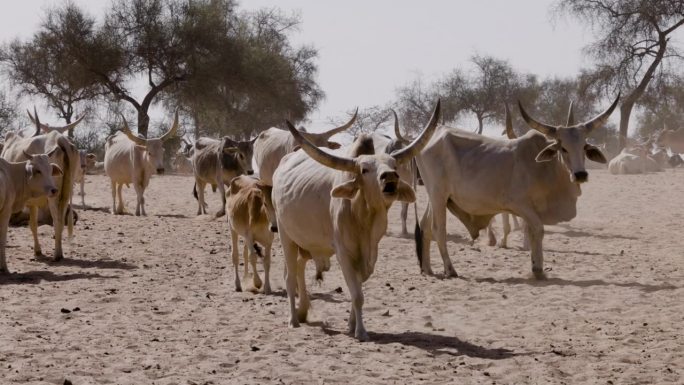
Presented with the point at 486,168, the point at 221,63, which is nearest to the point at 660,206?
the point at 486,168

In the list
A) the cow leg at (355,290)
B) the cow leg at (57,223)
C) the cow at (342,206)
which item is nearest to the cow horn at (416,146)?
the cow at (342,206)

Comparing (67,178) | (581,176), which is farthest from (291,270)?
(67,178)

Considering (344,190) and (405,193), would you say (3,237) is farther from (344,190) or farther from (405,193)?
(405,193)

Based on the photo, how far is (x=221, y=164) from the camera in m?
19.6

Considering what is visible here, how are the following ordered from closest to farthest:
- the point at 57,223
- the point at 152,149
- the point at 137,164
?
the point at 57,223, the point at 152,149, the point at 137,164

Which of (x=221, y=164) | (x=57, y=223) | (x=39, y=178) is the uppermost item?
(x=221, y=164)

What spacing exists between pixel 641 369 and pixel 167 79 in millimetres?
33925

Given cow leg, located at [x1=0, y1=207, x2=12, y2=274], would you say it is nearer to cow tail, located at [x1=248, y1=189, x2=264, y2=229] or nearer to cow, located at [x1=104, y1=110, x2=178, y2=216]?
cow tail, located at [x1=248, y1=189, x2=264, y2=229]

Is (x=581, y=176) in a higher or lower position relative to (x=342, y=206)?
higher

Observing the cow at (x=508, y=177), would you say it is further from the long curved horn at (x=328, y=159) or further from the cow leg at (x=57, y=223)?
the cow leg at (x=57, y=223)

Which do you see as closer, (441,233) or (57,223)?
(441,233)

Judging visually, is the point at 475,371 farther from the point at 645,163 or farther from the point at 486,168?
the point at 645,163

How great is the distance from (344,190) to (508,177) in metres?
4.52

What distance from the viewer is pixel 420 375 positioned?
6633 millimetres
